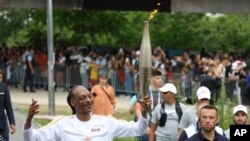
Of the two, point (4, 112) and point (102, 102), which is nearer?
point (4, 112)

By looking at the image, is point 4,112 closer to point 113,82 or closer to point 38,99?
point 38,99

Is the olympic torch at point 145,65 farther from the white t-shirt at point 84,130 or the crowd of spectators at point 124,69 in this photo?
the crowd of spectators at point 124,69

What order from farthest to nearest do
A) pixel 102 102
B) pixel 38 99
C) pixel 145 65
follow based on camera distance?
pixel 38 99
pixel 102 102
pixel 145 65

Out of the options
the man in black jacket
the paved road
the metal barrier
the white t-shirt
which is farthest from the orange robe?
the metal barrier

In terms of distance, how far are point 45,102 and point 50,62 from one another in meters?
4.31

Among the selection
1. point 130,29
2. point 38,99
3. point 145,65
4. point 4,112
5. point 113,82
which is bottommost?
point 38,99

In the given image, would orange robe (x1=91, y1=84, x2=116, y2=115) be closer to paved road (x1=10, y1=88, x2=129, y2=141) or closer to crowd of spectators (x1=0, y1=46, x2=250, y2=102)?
paved road (x1=10, y1=88, x2=129, y2=141)

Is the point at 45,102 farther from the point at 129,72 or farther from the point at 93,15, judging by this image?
the point at 93,15

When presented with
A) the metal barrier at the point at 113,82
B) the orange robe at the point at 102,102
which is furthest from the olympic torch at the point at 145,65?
the metal barrier at the point at 113,82

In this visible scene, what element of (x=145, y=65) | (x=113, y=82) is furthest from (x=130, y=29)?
(x=145, y=65)

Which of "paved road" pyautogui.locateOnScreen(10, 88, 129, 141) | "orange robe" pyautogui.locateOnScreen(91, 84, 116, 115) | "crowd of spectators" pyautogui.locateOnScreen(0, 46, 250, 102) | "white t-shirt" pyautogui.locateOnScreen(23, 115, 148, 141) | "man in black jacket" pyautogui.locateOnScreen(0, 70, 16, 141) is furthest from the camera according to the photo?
"crowd of spectators" pyautogui.locateOnScreen(0, 46, 250, 102)

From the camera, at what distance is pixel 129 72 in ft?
103

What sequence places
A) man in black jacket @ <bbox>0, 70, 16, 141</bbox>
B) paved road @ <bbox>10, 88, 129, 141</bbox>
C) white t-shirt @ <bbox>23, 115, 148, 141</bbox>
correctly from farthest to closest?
paved road @ <bbox>10, 88, 129, 141</bbox>
man in black jacket @ <bbox>0, 70, 16, 141</bbox>
white t-shirt @ <bbox>23, 115, 148, 141</bbox>

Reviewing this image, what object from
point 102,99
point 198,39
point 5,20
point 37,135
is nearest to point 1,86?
point 102,99
